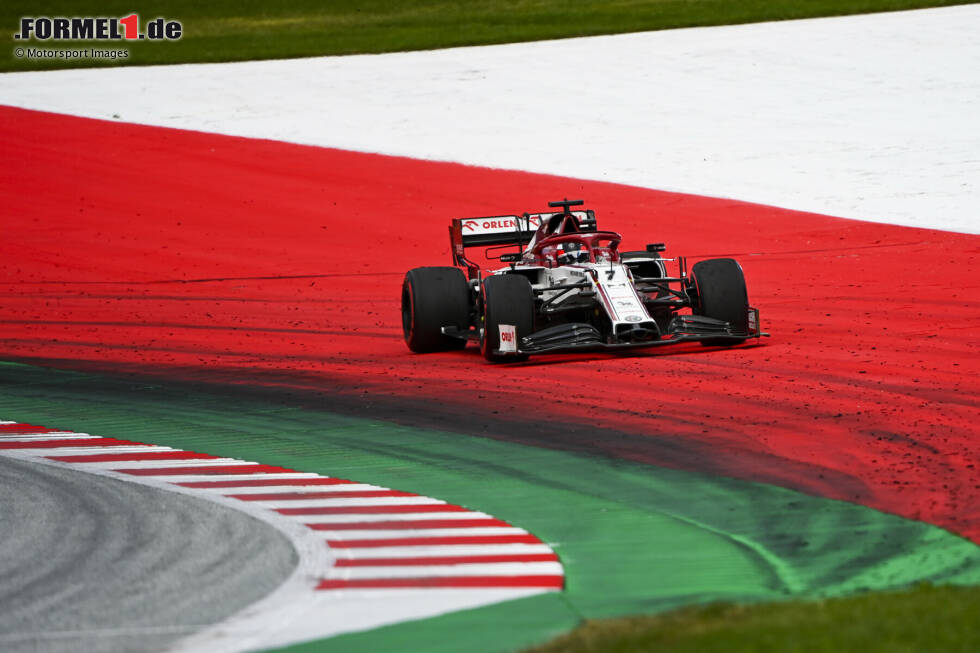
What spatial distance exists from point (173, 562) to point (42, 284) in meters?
17.3

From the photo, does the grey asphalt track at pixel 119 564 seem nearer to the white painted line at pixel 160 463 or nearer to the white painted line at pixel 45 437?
A: the white painted line at pixel 160 463

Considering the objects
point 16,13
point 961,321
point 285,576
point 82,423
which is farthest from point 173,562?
point 16,13

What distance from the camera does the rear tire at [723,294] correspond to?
16.4m

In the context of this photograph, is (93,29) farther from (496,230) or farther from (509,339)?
(509,339)

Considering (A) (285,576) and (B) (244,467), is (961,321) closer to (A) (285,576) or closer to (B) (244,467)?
(B) (244,467)

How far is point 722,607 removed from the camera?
662cm

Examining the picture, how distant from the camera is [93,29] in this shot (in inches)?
1960

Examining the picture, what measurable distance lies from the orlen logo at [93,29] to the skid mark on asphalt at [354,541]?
1553 inches

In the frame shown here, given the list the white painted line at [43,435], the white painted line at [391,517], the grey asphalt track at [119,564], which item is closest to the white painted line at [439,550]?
the grey asphalt track at [119,564]

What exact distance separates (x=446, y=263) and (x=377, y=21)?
26397 mm

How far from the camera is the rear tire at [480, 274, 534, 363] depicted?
15570mm

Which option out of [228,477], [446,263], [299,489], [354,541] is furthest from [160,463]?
[446,263]

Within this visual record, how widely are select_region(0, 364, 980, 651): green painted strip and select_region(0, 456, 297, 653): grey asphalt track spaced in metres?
1.03

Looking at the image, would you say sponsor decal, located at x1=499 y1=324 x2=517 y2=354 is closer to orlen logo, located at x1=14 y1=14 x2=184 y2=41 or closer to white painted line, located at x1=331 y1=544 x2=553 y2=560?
white painted line, located at x1=331 y1=544 x2=553 y2=560
